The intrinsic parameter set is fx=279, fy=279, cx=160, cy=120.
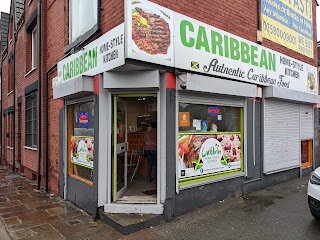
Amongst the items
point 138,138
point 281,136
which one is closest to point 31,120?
point 138,138

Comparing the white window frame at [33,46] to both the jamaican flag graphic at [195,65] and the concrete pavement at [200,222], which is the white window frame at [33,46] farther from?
the jamaican flag graphic at [195,65]

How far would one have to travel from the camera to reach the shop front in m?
5.20

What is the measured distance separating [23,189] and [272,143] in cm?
756

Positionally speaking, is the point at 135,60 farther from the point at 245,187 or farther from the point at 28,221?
the point at 245,187

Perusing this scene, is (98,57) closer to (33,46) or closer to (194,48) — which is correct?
(194,48)

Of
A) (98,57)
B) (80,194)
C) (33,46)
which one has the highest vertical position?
(33,46)

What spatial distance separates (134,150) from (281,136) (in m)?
4.40

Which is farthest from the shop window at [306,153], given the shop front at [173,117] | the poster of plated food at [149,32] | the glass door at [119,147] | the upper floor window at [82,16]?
the upper floor window at [82,16]

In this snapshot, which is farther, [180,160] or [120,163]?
[120,163]

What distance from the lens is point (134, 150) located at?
828 centimetres

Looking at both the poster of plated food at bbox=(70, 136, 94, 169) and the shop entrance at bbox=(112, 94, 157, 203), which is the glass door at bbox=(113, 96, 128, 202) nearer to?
the shop entrance at bbox=(112, 94, 157, 203)

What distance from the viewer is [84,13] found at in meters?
6.41

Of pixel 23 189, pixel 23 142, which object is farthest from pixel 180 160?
pixel 23 142

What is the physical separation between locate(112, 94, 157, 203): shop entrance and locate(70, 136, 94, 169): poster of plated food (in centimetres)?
64
